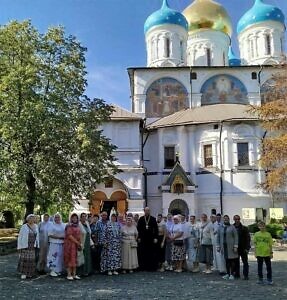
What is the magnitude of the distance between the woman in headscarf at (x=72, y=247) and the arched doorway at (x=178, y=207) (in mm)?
19596

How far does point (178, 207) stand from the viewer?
31.3 m

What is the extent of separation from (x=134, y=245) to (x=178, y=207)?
18.6m

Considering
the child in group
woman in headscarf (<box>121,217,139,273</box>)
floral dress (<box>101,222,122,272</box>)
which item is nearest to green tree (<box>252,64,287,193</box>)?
woman in headscarf (<box>121,217,139,273</box>)

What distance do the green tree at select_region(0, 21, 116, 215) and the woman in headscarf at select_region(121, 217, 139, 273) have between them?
678cm

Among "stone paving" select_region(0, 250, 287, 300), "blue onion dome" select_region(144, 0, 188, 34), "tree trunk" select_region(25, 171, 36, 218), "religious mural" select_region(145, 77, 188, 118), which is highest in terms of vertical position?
"blue onion dome" select_region(144, 0, 188, 34)

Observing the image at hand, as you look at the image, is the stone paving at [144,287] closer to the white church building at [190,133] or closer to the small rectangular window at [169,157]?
the white church building at [190,133]

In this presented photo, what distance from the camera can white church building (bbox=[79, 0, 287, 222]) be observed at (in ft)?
101

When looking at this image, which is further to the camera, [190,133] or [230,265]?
[190,133]

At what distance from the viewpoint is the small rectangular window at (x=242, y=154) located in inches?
1234

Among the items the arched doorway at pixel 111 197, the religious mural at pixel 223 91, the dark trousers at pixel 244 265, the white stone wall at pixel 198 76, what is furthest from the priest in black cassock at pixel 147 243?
the religious mural at pixel 223 91

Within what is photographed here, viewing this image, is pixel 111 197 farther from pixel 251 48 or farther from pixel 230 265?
pixel 251 48

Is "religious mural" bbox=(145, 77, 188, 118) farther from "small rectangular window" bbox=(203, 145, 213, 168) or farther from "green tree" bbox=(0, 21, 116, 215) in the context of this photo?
"green tree" bbox=(0, 21, 116, 215)

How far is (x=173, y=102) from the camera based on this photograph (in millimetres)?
38125

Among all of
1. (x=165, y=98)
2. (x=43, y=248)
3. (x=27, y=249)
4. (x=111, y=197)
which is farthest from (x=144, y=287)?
(x=165, y=98)
